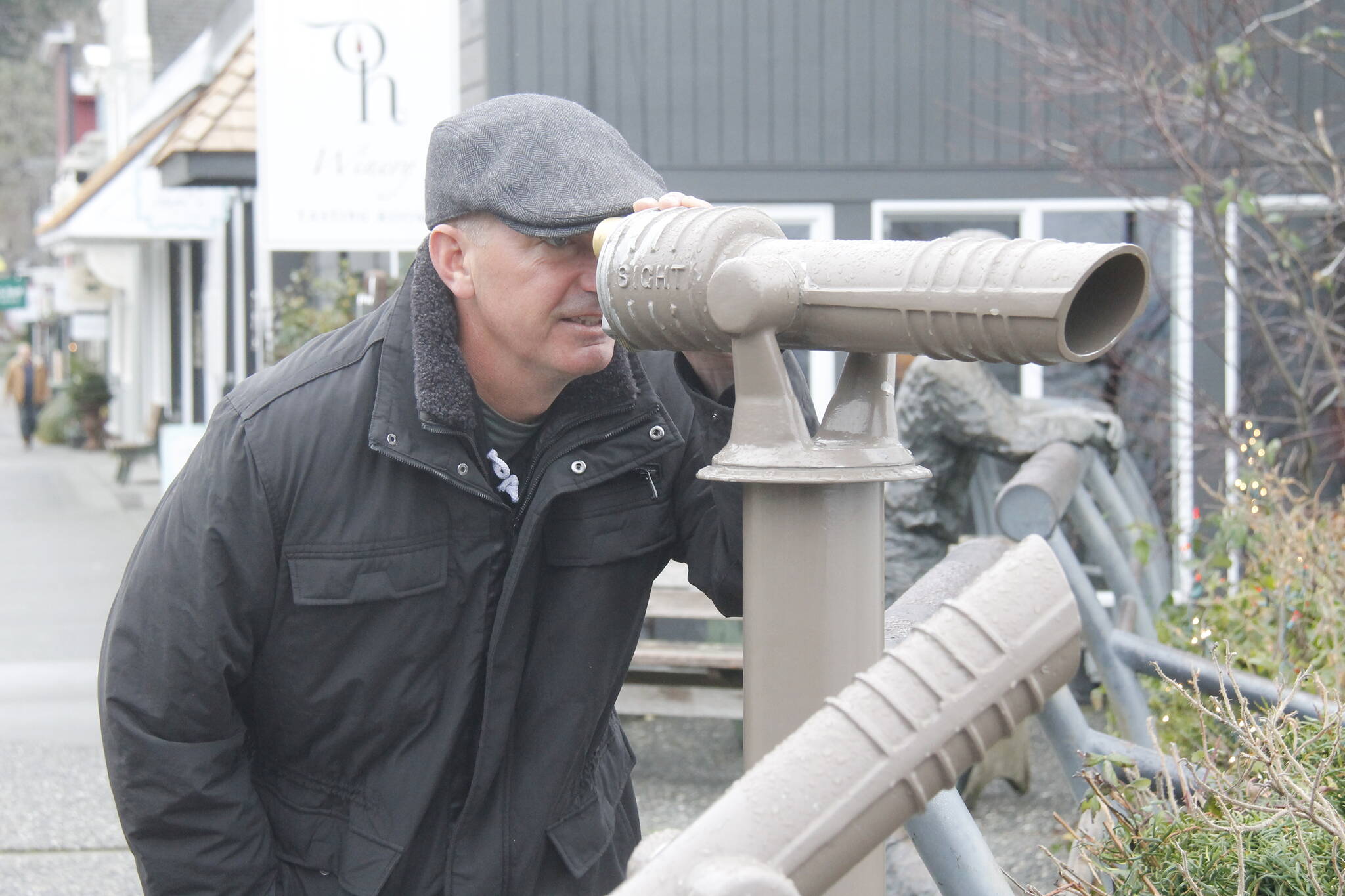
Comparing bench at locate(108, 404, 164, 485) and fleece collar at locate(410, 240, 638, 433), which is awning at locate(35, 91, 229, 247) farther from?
fleece collar at locate(410, 240, 638, 433)

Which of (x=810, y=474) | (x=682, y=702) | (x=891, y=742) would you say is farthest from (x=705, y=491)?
(x=682, y=702)

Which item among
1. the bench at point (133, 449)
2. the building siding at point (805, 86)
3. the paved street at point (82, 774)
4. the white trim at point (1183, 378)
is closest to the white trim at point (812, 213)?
the building siding at point (805, 86)

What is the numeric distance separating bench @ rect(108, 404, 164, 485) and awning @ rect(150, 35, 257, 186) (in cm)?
669

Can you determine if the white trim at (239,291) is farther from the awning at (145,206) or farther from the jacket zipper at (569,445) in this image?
the jacket zipper at (569,445)

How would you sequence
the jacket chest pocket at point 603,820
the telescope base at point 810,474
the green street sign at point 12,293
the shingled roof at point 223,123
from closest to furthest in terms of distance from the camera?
the telescope base at point 810,474 → the jacket chest pocket at point 603,820 → the shingled roof at point 223,123 → the green street sign at point 12,293

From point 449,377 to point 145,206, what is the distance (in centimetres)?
1566

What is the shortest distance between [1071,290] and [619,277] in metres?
0.45

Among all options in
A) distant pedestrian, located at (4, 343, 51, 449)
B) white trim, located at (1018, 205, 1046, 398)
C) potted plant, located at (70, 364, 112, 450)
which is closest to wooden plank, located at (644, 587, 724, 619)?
white trim, located at (1018, 205, 1046, 398)

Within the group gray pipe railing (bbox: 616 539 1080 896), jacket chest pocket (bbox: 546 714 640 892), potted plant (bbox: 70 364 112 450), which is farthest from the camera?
potted plant (bbox: 70 364 112 450)

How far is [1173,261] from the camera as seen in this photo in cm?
757

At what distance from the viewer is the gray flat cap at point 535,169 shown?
6.34 ft

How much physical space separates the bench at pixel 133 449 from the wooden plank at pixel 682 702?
44.5ft

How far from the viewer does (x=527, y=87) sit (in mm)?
7574

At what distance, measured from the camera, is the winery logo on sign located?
22.5 feet
